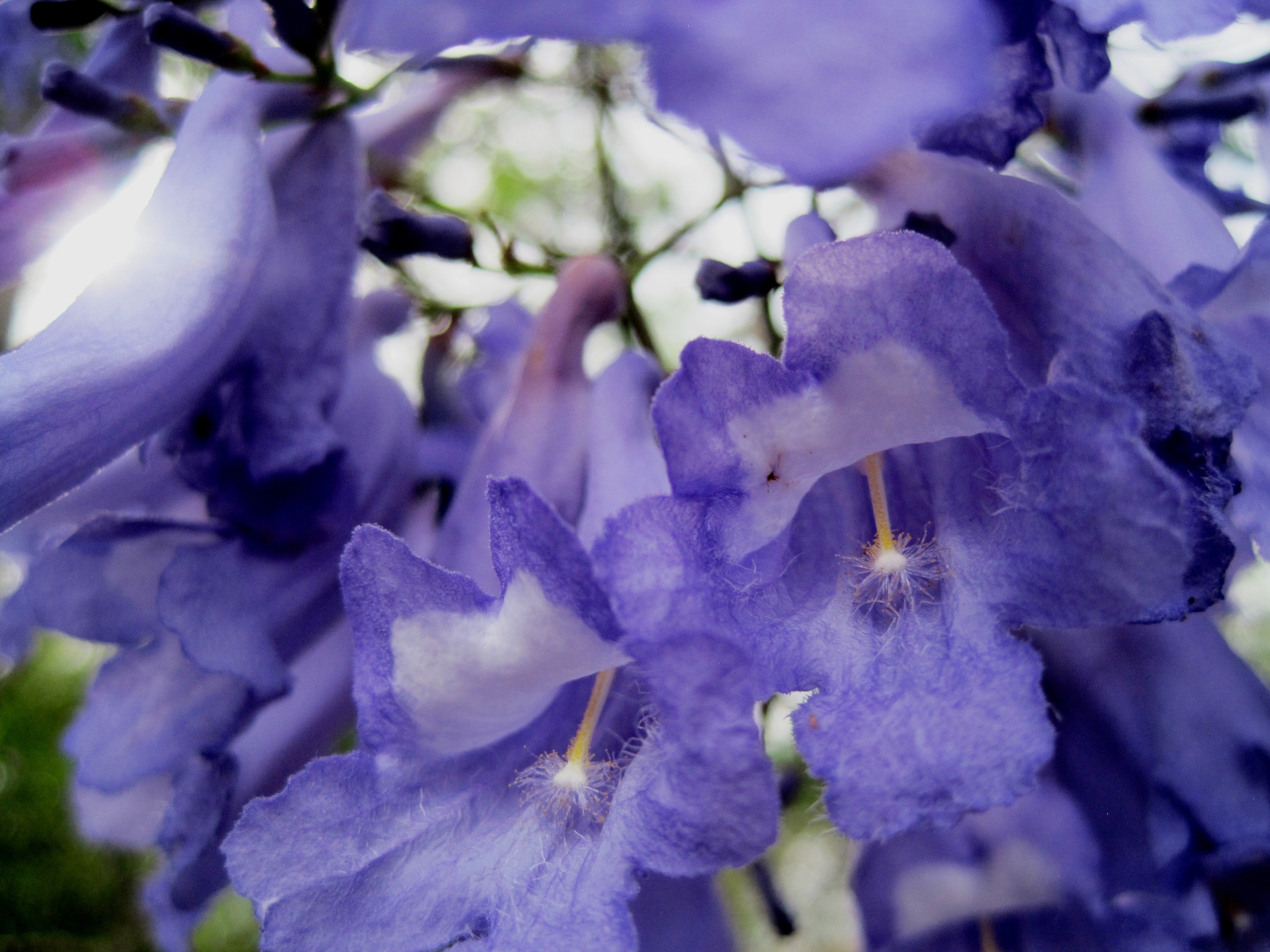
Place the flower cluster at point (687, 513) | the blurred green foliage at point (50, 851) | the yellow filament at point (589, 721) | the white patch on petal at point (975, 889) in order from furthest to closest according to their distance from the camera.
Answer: the blurred green foliage at point (50, 851) → the white patch on petal at point (975, 889) → the yellow filament at point (589, 721) → the flower cluster at point (687, 513)

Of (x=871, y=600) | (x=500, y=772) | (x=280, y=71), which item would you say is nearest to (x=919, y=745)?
(x=871, y=600)

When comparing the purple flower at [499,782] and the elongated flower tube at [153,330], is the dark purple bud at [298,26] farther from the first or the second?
the purple flower at [499,782]

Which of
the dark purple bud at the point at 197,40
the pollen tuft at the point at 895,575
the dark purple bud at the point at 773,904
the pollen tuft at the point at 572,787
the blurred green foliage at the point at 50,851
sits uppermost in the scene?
the dark purple bud at the point at 197,40

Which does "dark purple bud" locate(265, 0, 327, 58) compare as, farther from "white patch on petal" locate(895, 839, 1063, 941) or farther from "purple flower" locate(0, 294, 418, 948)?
"white patch on petal" locate(895, 839, 1063, 941)

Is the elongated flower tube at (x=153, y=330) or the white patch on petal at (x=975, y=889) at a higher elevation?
the elongated flower tube at (x=153, y=330)

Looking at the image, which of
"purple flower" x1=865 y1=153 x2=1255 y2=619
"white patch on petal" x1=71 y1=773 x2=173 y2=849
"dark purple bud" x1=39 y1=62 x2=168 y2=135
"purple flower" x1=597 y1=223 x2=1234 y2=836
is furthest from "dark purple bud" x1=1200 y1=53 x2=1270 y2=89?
"white patch on petal" x1=71 y1=773 x2=173 y2=849

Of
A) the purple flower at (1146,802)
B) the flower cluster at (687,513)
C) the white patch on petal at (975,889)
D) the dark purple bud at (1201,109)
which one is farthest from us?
the dark purple bud at (1201,109)

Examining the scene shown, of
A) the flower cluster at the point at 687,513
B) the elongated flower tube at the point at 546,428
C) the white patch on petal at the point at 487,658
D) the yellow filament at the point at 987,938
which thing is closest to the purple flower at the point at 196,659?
the flower cluster at the point at 687,513

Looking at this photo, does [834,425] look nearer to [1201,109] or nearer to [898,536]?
[898,536]

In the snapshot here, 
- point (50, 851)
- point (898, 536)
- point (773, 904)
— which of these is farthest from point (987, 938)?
point (50, 851)
